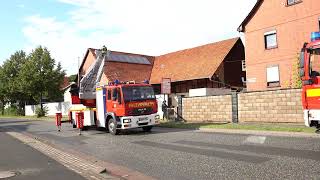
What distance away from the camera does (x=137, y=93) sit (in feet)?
61.9

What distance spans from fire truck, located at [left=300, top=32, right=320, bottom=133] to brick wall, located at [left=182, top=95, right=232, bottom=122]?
1142 centimetres

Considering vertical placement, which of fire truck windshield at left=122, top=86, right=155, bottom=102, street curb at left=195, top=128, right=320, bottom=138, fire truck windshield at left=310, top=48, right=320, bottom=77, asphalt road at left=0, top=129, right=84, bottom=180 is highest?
fire truck windshield at left=310, top=48, right=320, bottom=77

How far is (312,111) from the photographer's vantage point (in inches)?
443

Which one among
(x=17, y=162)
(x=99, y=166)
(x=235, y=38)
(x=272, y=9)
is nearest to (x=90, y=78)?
(x=17, y=162)

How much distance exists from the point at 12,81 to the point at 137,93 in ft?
160

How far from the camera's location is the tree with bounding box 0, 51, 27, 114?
199ft

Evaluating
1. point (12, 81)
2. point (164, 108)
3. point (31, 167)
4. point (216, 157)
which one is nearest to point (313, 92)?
point (216, 157)

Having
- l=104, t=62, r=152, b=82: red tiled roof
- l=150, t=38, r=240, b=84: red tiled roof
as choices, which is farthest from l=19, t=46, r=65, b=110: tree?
l=150, t=38, r=240, b=84: red tiled roof

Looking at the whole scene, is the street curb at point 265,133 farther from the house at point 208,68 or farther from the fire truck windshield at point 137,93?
the house at point 208,68

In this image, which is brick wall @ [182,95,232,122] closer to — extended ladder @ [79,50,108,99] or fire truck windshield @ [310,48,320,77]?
extended ladder @ [79,50,108,99]

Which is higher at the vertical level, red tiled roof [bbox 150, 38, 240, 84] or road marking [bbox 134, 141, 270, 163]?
red tiled roof [bbox 150, 38, 240, 84]

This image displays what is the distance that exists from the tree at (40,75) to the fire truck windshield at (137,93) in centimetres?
3374

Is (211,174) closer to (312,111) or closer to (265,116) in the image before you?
(312,111)

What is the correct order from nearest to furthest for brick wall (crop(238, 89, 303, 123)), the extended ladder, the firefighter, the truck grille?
the truck grille < brick wall (crop(238, 89, 303, 123)) < the extended ladder < the firefighter
